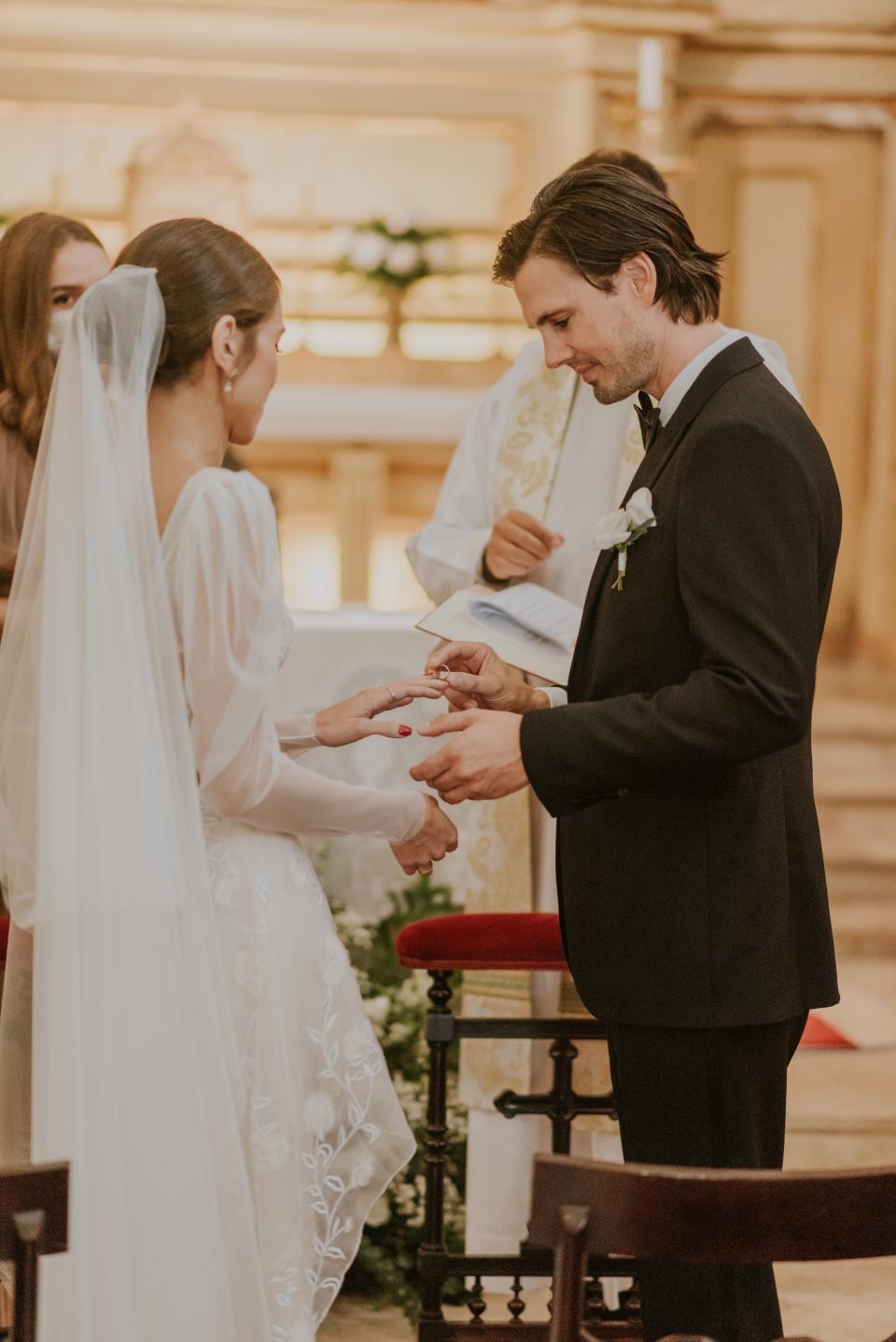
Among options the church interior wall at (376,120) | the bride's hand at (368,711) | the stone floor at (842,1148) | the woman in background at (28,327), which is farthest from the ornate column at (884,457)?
the bride's hand at (368,711)

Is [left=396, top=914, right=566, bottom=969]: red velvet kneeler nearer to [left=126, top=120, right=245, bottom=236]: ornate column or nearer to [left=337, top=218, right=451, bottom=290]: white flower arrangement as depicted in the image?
[left=337, top=218, right=451, bottom=290]: white flower arrangement

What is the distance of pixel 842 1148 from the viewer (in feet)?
14.4

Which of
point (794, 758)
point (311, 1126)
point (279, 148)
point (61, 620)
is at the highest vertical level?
point (279, 148)

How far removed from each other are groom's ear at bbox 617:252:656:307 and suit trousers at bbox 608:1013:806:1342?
3.18 ft

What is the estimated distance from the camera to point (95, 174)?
7281 mm

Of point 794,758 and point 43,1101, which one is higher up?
point 794,758

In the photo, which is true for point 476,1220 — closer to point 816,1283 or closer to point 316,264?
point 816,1283

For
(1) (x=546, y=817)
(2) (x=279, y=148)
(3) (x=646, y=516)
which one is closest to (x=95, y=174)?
(2) (x=279, y=148)

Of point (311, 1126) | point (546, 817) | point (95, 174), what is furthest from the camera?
point (95, 174)

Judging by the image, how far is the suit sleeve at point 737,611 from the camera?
76.7 inches

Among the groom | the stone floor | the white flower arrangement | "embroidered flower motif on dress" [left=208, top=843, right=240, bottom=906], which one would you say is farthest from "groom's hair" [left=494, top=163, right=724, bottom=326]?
the white flower arrangement

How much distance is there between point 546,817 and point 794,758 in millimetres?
1424

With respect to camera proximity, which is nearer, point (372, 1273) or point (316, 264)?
point (372, 1273)

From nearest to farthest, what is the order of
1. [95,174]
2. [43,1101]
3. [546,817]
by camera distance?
[43,1101]
[546,817]
[95,174]
